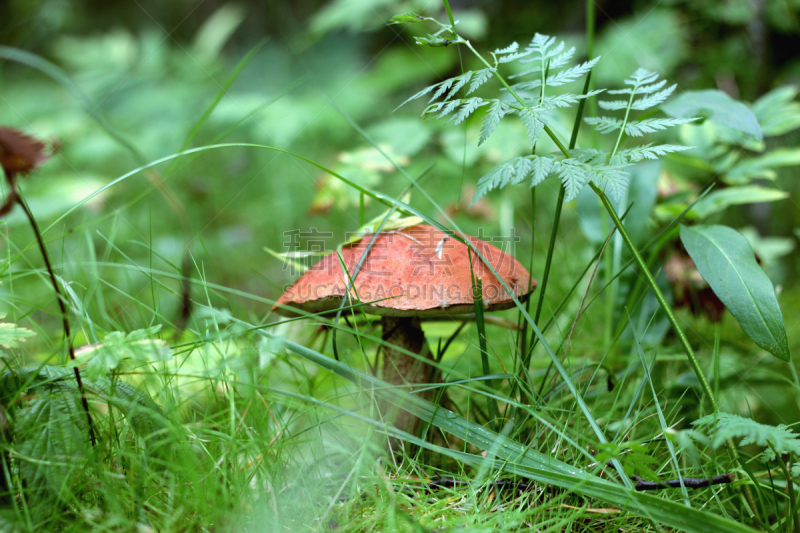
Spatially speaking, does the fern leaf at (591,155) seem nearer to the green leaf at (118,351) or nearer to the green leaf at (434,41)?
the green leaf at (434,41)

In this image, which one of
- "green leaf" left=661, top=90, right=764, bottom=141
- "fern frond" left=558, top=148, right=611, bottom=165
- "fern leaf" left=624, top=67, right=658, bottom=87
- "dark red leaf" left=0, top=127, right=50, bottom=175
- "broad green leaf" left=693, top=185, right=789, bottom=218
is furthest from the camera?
"broad green leaf" left=693, top=185, right=789, bottom=218

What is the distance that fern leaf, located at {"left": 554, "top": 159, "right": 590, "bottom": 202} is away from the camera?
0.81 m

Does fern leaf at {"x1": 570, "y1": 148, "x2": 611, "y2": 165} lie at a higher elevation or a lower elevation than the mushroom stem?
higher

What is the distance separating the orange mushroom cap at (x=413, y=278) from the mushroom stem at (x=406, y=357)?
188 millimetres

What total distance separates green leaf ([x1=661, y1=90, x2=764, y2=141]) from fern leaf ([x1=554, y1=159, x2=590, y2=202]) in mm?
578

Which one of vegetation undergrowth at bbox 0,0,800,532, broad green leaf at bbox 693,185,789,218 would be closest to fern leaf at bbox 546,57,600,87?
vegetation undergrowth at bbox 0,0,800,532

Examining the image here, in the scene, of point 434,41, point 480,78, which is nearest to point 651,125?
point 480,78

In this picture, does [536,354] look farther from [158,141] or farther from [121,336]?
[158,141]

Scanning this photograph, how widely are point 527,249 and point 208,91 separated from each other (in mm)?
3339

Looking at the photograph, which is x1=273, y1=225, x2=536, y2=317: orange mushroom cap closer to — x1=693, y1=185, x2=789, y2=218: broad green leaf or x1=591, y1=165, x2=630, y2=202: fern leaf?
x1=591, y1=165, x2=630, y2=202: fern leaf

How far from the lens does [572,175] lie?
84cm

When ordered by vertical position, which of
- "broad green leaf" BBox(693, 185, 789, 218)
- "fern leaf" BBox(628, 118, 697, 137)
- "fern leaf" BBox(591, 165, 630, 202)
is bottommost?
"broad green leaf" BBox(693, 185, 789, 218)

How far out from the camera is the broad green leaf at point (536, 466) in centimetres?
72

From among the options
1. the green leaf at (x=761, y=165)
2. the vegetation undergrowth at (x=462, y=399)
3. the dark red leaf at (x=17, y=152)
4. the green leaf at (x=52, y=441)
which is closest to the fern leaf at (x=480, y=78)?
the vegetation undergrowth at (x=462, y=399)
